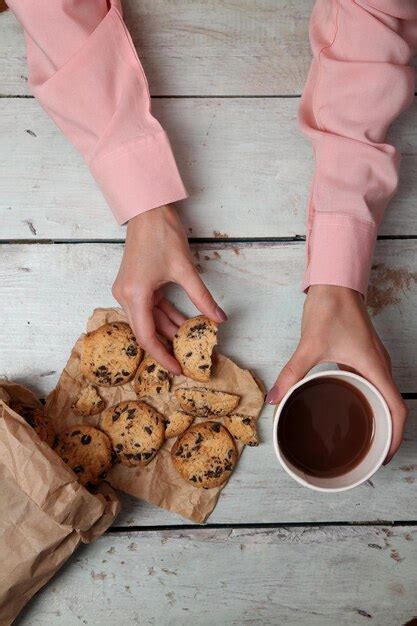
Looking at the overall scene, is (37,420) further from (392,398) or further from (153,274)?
(392,398)

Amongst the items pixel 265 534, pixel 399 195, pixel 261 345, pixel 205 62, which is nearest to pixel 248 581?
pixel 265 534

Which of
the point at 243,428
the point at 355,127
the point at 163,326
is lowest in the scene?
the point at 243,428

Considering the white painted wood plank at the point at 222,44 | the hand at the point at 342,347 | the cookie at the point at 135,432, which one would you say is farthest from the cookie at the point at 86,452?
the white painted wood plank at the point at 222,44

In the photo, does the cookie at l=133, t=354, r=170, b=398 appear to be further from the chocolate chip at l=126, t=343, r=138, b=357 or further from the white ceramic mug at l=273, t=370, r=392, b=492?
the white ceramic mug at l=273, t=370, r=392, b=492

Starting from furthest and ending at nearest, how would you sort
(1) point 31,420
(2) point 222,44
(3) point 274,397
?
(2) point 222,44
(1) point 31,420
(3) point 274,397

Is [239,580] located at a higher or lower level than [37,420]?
lower

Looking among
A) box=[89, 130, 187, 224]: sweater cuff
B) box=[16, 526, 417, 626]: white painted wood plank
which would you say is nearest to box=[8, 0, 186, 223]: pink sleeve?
box=[89, 130, 187, 224]: sweater cuff

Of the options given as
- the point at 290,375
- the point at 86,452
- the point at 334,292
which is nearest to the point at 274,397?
the point at 290,375
